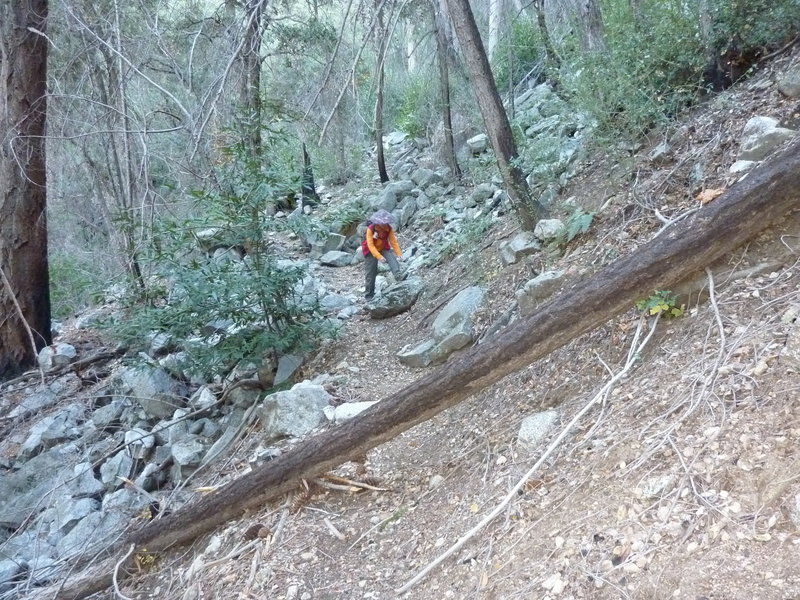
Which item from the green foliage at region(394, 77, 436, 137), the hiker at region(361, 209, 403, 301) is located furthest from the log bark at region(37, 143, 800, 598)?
the green foliage at region(394, 77, 436, 137)

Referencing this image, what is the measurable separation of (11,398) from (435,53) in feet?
31.2

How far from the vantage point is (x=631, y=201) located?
5.52 meters

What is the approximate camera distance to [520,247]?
264 inches

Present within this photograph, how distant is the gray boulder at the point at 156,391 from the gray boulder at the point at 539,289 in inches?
162

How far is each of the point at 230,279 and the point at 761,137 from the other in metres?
4.66

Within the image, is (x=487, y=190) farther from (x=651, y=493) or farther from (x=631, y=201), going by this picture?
(x=651, y=493)

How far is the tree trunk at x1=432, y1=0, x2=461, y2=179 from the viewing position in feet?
39.0

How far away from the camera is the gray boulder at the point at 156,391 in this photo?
717 centimetres

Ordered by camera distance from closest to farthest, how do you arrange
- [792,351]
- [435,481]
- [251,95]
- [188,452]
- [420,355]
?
[792,351], [435,481], [188,452], [420,355], [251,95]

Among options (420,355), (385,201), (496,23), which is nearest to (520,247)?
(420,355)

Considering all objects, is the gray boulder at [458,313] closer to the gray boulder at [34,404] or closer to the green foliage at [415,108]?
the gray boulder at [34,404]

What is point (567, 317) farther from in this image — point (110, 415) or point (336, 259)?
point (336, 259)

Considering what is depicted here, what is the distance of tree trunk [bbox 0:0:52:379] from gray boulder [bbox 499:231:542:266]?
609 centimetres

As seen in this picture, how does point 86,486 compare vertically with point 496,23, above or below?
below
